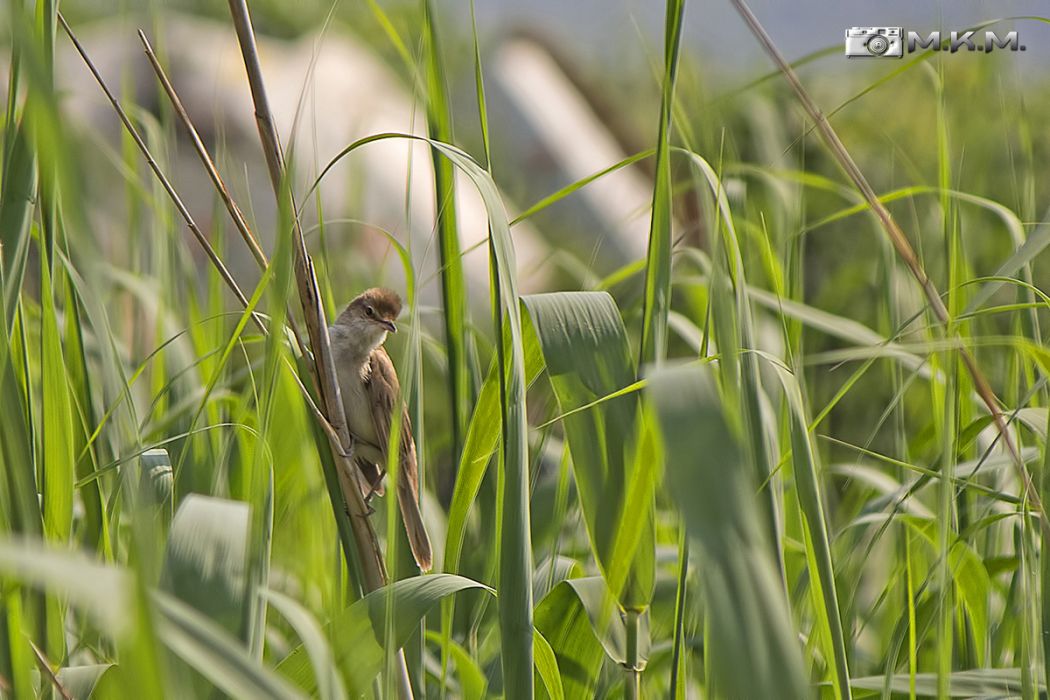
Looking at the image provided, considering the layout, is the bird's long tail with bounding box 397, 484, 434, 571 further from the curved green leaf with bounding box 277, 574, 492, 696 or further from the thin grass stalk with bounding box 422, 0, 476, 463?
the curved green leaf with bounding box 277, 574, 492, 696

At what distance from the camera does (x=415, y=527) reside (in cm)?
85

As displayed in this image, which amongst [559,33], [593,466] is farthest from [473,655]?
[559,33]

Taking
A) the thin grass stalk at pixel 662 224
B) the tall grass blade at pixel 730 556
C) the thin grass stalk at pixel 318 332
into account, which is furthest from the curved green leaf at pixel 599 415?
the tall grass blade at pixel 730 556

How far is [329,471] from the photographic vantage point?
0.66 m

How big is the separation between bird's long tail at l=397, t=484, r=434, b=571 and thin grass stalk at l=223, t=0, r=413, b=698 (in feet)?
0.55

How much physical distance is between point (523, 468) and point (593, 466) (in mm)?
92

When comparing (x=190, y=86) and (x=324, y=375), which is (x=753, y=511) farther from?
(x=190, y=86)

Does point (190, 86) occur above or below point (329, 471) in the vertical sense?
above

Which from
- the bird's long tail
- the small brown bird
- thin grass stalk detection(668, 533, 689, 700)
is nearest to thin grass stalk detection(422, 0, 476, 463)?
the bird's long tail

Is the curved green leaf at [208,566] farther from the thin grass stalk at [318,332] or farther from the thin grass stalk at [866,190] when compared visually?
the thin grass stalk at [866,190]

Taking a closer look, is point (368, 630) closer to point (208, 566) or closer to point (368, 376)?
point (208, 566)

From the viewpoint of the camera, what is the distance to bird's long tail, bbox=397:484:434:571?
83 cm

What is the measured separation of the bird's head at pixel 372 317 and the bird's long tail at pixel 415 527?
13.8 inches

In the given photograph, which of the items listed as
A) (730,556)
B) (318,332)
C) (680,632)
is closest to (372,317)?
(318,332)
